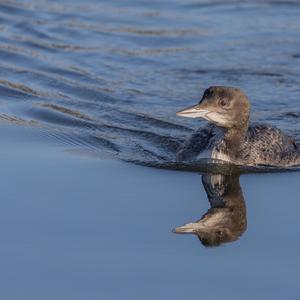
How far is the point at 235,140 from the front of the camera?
1377 cm

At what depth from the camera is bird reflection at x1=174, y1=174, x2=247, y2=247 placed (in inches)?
433

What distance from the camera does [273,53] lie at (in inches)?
725

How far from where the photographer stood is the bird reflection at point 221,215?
11.0 meters

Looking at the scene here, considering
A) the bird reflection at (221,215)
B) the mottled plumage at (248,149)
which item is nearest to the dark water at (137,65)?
the mottled plumage at (248,149)

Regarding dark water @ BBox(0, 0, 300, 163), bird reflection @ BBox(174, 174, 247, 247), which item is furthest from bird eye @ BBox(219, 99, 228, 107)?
dark water @ BBox(0, 0, 300, 163)

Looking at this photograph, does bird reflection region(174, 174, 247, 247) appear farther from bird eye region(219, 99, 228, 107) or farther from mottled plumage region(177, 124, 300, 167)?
bird eye region(219, 99, 228, 107)

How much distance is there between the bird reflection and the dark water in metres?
1.05

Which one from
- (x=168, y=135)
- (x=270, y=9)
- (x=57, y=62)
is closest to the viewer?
(x=168, y=135)

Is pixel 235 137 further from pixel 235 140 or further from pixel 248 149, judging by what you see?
pixel 248 149

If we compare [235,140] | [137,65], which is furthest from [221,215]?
[137,65]

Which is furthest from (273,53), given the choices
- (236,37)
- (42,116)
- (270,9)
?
(42,116)

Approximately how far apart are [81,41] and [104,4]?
2008 millimetres

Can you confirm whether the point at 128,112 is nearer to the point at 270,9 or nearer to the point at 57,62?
the point at 57,62

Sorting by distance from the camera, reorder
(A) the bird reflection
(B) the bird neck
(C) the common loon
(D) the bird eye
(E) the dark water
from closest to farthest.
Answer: (A) the bird reflection
(D) the bird eye
(C) the common loon
(B) the bird neck
(E) the dark water
